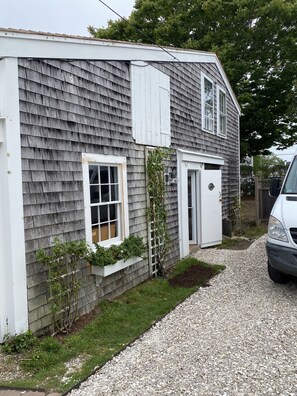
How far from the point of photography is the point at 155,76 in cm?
736

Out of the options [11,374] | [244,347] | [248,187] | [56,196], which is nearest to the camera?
[11,374]

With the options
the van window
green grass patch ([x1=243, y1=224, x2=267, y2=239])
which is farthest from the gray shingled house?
green grass patch ([x1=243, y1=224, x2=267, y2=239])

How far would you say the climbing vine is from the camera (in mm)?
6941

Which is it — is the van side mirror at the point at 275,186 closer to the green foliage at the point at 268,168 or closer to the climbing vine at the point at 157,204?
the climbing vine at the point at 157,204

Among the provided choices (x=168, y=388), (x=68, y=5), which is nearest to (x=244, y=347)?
(x=168, y=388)

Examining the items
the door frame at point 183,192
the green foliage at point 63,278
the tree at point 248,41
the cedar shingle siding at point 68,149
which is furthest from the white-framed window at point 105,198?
the tree at point 248,41

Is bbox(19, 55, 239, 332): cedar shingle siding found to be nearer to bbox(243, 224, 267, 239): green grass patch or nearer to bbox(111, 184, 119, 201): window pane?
bbox(111, 184, 119, 201): window pane

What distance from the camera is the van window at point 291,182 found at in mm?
6272

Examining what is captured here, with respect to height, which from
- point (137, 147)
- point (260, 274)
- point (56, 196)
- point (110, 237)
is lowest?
point (260, 274)

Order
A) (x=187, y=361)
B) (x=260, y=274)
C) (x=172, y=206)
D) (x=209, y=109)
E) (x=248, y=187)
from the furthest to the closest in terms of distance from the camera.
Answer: (x=248, y=187), (x=209, y=109), (x=172, y=206), (x=260, y=274), (x=187, y=361)

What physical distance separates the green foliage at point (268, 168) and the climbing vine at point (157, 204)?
364 inches

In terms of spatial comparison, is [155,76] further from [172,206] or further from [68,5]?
[172,206]

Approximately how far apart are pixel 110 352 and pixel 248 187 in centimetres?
1882

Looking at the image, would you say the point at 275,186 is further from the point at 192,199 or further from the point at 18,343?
the point at 18,343
